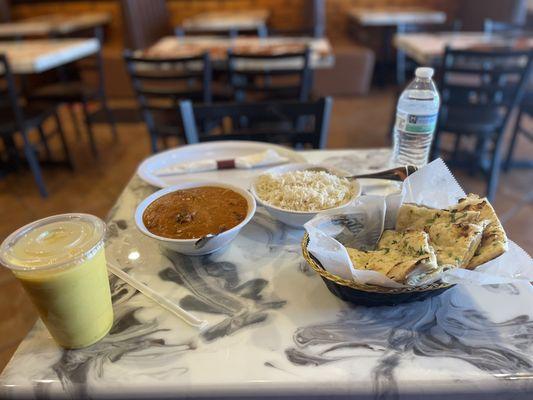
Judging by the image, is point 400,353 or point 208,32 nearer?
point 400,353

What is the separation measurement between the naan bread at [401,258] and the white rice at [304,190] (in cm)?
14

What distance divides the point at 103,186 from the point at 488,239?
272 centimetres

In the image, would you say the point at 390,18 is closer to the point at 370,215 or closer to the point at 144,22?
the point at 144,22

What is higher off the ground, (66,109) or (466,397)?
(466,397)

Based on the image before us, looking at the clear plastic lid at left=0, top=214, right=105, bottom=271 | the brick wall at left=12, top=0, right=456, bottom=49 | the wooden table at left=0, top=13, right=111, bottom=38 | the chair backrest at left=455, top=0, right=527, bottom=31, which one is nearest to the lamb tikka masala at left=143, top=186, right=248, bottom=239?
the clear plastic lid at left=0, top=214, right=105, bottom=271

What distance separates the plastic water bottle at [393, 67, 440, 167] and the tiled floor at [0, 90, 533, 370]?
1305 millimetres

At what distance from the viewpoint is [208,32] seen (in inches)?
178

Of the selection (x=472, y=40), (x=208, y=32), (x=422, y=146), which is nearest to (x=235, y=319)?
(x=422, y=146)

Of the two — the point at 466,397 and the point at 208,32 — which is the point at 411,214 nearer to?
the point at 466,397

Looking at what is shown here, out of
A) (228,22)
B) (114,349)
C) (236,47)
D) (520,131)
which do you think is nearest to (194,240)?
(114,349)

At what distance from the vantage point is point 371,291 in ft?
2.14

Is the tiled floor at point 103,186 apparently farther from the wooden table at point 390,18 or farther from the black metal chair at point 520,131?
the wooden table at point 390,18

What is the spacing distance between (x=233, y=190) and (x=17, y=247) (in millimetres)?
443

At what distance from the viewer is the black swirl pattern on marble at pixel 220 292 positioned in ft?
2.26
